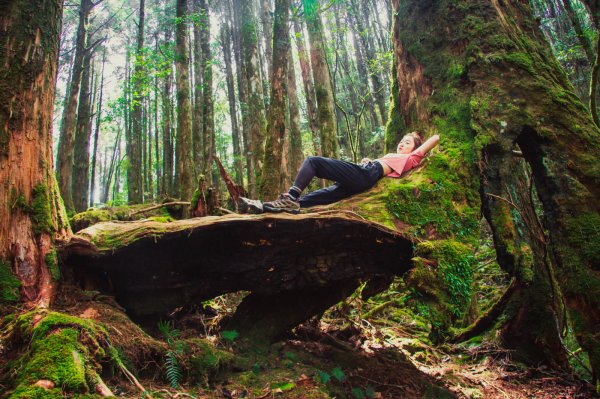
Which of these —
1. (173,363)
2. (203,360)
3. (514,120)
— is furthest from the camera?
(514,120)

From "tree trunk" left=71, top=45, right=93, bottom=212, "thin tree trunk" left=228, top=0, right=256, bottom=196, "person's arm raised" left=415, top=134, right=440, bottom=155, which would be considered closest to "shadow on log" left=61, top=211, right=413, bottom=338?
"person's arm raised" left=415, top=134, right=440, bottom=155

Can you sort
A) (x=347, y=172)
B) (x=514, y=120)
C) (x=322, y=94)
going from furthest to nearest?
(x=322, y=94)
(x=347, y=172)
(x=514, y=120)

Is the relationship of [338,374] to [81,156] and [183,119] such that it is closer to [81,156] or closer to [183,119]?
[183,119]

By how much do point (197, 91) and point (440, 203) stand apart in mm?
13194

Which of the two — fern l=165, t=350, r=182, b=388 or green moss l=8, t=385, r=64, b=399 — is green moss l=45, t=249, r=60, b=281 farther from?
green moss l=8, t=385, r=64, b=399

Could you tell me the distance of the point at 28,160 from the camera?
3.57 meters

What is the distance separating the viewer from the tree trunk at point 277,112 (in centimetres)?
718

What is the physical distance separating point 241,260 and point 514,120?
3551mm

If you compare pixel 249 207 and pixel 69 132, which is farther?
pixel 69 132

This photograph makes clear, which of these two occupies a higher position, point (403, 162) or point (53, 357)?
point (403, 162)

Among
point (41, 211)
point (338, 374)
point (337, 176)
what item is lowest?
point (338, 374)

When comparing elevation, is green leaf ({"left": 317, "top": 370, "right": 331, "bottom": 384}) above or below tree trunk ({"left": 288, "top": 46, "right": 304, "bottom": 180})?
below

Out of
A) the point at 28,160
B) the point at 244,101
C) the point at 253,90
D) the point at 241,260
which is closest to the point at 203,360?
the point at 241,260

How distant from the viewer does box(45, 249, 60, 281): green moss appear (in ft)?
11.5
